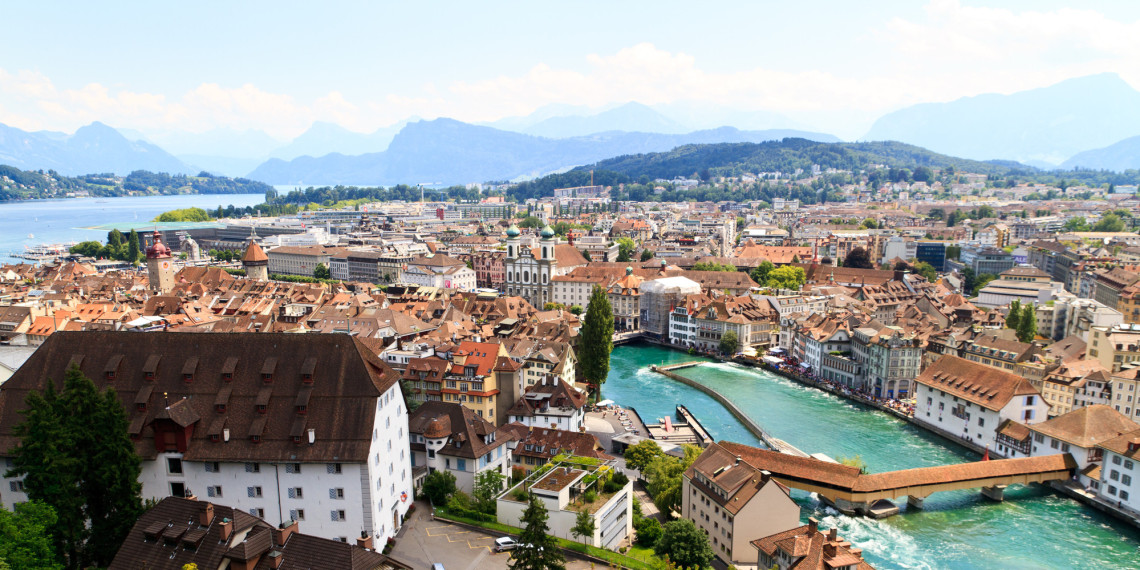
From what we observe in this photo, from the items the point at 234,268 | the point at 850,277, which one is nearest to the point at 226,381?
the point at 850,277

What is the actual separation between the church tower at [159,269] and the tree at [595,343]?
50.5 m

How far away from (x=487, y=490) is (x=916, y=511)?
1985cm

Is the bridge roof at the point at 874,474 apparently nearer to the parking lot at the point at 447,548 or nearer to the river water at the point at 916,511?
the river water at the point at 916,511

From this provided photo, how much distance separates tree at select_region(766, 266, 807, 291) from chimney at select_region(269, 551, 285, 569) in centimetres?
7625

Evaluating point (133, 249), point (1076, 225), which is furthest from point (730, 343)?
point (1076, 225)

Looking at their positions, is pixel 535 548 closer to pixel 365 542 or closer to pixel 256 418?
pixel 365 542

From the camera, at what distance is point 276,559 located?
56.9ft

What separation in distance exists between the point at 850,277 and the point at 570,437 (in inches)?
2645

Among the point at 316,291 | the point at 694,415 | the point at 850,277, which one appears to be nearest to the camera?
the point at 694,415

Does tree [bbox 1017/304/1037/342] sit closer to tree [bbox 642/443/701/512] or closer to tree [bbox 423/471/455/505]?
tree [bbox 642/443/701/512]

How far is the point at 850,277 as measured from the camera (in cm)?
9012

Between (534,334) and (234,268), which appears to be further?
(234,268)

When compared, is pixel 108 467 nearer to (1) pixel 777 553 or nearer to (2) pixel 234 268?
A: (1) pixel 777 553

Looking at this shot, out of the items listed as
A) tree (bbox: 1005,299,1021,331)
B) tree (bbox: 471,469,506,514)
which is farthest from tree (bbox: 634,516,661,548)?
tree (bbox: 1005,299,1021,331)
